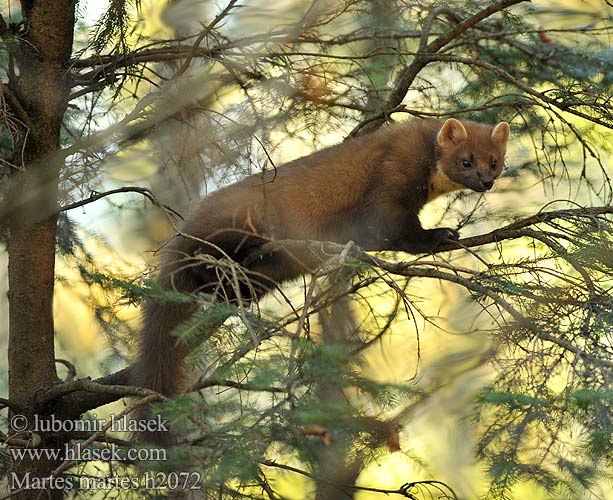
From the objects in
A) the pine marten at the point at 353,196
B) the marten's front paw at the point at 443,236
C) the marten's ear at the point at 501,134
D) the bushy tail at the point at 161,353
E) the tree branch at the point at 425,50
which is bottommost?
the bushy tail at the point at 161,353

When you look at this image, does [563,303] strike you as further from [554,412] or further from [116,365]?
[116,365]

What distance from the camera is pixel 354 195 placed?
5738 mm

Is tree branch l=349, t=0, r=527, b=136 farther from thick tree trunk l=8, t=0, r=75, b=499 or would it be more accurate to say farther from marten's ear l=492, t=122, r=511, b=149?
thick tree trunk l=8, t=0, r=75, b=499

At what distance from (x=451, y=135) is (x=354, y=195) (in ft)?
2.61

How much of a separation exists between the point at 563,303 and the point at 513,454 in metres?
0.96

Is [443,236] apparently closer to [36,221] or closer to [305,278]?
[305,278]

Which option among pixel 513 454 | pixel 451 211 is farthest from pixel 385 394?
pixel 451 211

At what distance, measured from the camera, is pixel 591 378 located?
9.89 ft

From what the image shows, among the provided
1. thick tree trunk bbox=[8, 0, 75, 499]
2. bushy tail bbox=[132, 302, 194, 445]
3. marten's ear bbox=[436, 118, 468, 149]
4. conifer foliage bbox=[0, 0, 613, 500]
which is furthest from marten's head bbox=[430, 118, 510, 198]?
thick tree trunk bbox=[8, 0, 75, 499]

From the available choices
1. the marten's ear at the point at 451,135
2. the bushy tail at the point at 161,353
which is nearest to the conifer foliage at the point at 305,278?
the marten's ear at the point at 451,135

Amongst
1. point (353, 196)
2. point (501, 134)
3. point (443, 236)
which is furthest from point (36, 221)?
point (501, 134)

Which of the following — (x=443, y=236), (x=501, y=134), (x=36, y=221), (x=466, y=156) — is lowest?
(x=443, y=236)

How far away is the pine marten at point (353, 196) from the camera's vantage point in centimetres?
511

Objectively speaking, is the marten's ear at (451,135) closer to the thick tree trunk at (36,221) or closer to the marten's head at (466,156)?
the marten's head at (466,156)
